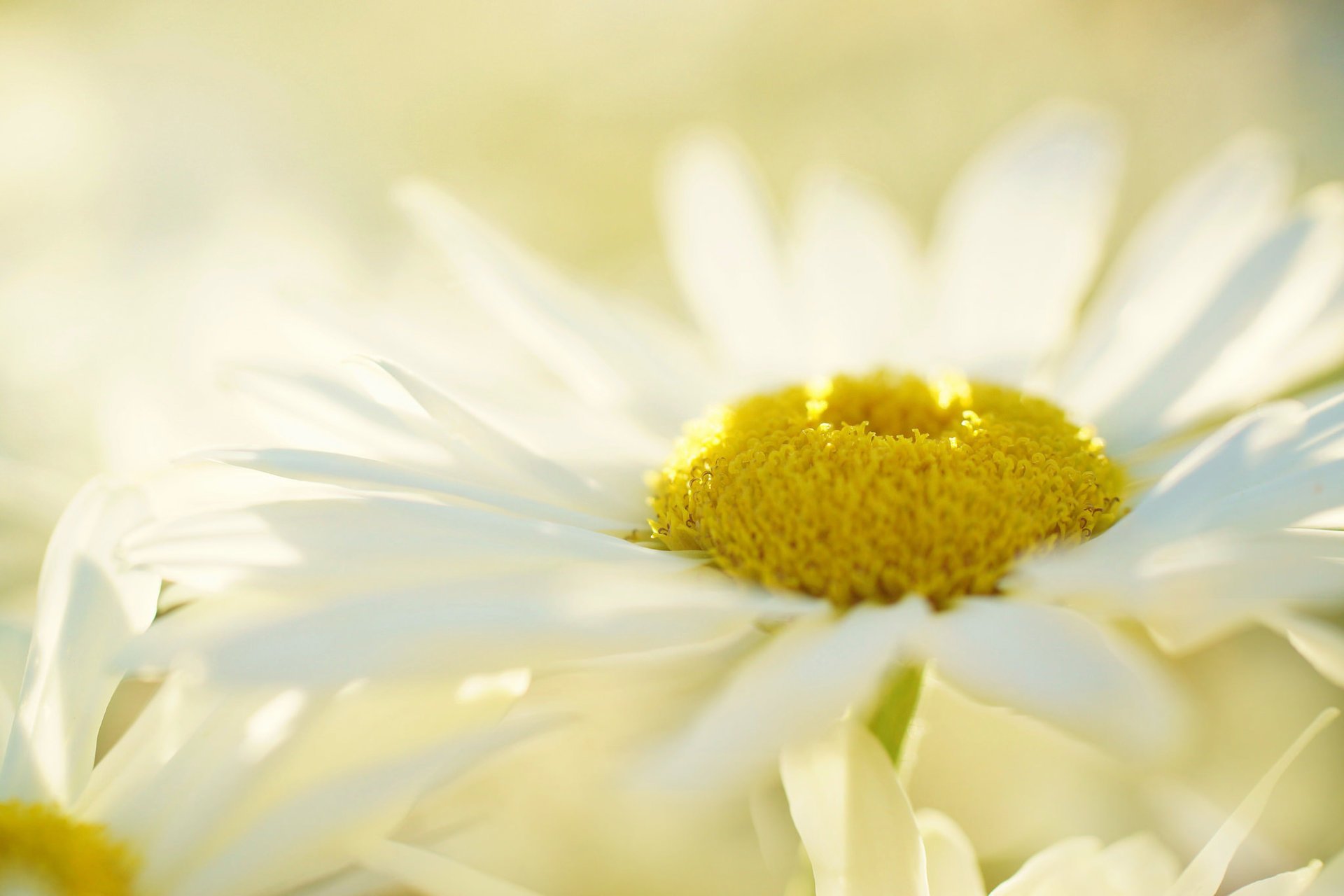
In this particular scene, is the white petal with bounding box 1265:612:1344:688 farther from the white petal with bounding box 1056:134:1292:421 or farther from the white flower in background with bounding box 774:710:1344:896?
the white petal with bounding box 1056:134:1292:421

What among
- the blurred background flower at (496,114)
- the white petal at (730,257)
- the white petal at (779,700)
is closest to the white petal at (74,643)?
the white petal at (779,700)

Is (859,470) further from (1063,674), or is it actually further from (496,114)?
(496,114)

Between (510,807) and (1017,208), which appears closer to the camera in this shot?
(510,807)

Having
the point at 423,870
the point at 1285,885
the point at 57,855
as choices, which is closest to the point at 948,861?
the point at 1285,885

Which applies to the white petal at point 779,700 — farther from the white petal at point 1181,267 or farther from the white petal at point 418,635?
the white petal at point 1181,267

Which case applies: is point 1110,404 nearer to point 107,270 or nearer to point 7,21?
point 107,270

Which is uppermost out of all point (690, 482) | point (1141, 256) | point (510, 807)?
point (1141, 256)

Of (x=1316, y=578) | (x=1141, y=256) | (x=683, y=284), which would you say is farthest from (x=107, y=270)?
(x=1316, y=578)
